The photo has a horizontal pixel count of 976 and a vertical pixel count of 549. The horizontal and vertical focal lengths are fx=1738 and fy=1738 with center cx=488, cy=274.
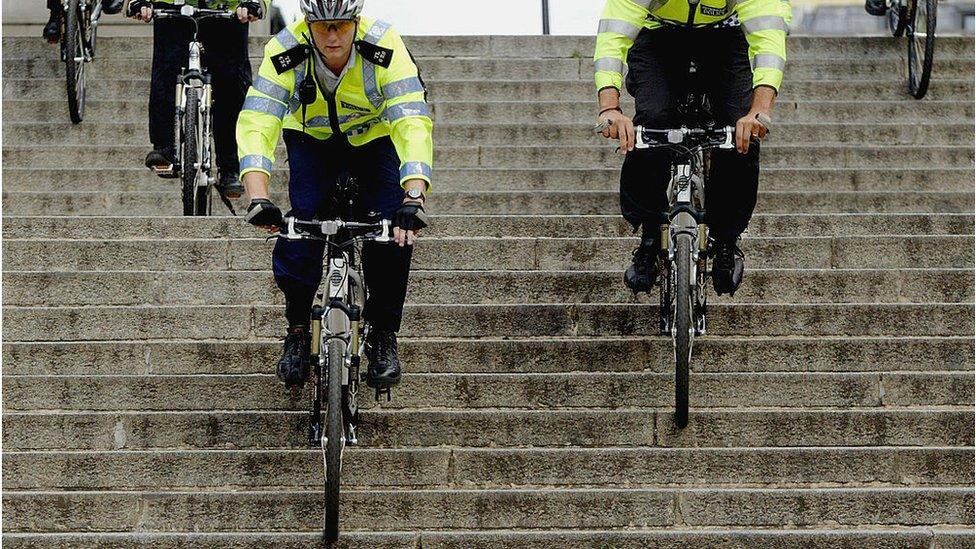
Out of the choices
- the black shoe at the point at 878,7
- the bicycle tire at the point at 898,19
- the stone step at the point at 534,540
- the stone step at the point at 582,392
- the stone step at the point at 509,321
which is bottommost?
the stone step at the point at 534,540

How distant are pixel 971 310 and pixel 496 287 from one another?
2.32 m

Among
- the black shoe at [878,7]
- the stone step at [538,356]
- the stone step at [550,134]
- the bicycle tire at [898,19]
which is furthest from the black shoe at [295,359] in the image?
the black shoe at [878,7]

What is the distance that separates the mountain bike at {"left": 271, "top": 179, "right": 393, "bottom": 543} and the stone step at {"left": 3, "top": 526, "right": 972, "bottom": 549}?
0.21 meters

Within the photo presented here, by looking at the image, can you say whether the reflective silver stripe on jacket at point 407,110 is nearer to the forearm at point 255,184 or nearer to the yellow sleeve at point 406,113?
the yellow sleeve at point 406,113

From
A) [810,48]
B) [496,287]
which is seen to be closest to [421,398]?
[496,287]

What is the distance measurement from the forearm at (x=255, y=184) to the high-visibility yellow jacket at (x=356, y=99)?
22 millimetres

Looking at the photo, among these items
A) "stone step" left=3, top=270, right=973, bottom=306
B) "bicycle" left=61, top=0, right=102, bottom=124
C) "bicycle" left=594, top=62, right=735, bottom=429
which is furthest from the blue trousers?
"bicycle" left=61, top=0, right=102, bottom=124

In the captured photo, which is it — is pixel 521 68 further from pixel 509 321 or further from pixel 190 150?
pixel 509 321

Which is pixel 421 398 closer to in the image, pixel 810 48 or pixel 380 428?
pixel 380 428

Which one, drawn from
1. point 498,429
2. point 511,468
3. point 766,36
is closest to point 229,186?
point 498,429

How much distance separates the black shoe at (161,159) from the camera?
962cm

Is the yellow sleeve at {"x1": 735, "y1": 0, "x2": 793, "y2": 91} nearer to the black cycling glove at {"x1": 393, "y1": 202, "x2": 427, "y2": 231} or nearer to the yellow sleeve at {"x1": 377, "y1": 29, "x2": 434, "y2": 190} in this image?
the yellow sleeve at {"x1": 377, "y1": 29, "x2": 434, "y2": 190}

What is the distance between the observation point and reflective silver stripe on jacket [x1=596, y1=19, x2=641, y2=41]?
7.74 m

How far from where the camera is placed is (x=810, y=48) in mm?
12453
